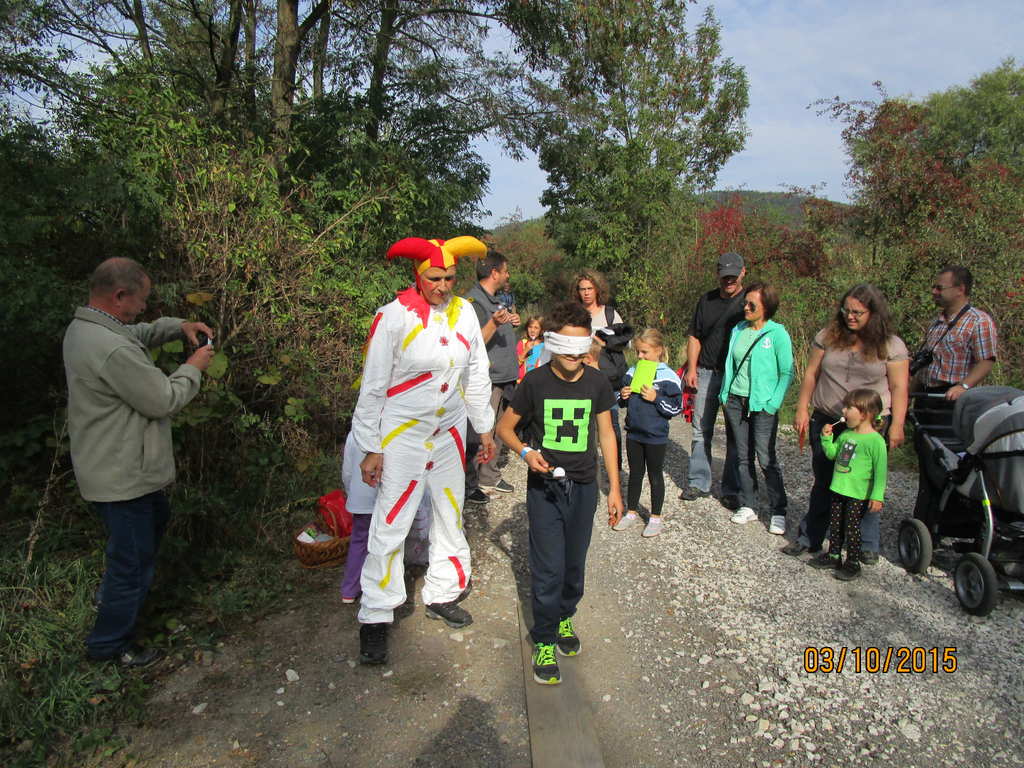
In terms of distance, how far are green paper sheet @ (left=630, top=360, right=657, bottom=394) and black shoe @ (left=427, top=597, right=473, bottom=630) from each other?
222 centimetres

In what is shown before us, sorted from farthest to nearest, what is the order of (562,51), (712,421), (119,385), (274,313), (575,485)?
(562,51), (712,421), (274,313), (575,485), (119,385)

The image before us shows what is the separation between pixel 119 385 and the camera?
2.73 m

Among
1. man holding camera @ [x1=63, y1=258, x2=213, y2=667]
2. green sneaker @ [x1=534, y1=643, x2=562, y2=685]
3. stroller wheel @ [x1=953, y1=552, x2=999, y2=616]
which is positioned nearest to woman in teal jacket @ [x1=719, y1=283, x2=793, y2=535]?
stroller wheel @ [x1=953, y1=552, x2=999, y2=616]

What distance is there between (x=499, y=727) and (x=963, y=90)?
46.2 metres

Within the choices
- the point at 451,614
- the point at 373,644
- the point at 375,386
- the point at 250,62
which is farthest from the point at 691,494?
the point at 250,62

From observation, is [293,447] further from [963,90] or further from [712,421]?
[963,90]

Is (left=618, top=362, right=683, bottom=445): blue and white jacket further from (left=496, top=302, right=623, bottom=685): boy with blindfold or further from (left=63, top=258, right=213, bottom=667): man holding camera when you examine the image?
(left=63, top=258, right=213, bottom=667): man holding camera

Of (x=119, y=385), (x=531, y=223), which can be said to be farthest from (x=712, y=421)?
(x=531, y=223)

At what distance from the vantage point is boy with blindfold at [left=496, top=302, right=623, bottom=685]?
3.10m

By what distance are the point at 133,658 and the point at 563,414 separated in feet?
8.20

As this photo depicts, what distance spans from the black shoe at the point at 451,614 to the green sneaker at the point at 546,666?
0.59m

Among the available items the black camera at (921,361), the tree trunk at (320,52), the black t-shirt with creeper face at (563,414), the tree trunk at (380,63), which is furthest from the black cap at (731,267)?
the tree trunk at (320,52)

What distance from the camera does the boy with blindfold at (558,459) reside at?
10.2 ft
